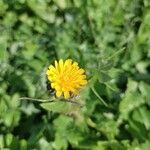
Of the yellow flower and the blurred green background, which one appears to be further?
the blurred green background

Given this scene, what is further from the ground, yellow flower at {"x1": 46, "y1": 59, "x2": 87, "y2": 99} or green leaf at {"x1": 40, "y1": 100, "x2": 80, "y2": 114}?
yellow flower at {"x1": 46, "y1": 59, "x2": 87, "y2": 99}

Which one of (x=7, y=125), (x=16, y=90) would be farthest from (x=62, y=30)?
(x=7, y=125)

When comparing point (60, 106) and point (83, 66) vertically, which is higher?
point (83, 66)

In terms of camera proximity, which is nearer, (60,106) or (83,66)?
(60,106)

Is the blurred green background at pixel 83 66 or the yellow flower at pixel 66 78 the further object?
the blurred green background at pixel 83 66

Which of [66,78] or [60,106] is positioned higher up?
[66,78]
